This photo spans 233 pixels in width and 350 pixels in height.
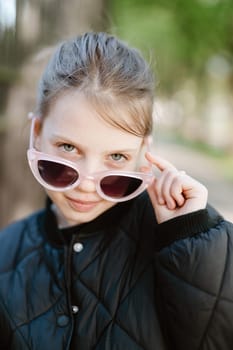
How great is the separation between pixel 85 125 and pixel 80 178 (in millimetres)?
158

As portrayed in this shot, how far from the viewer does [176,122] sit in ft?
53.5

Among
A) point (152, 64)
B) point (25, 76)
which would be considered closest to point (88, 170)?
point (152, 64)

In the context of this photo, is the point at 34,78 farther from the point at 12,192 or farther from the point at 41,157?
the point at 41,157

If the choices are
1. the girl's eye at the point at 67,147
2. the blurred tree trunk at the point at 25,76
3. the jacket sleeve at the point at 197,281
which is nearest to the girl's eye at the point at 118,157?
the girl's eye at the point at 67,147

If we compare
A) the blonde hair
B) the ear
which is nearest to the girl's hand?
the blonde hair

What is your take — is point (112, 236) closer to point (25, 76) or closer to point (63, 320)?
point (63, 320)

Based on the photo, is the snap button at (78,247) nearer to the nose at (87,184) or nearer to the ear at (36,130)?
the nose at (87,184)

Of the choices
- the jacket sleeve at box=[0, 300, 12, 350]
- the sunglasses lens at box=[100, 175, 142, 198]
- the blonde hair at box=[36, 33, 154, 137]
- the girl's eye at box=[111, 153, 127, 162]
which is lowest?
the jacket sleeve at box=[0, 300, 12, 350]

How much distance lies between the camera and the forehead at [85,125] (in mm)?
1437

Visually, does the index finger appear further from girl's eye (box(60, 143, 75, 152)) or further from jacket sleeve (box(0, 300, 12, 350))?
jacket sleeve (box(0, 300, 12, 350))

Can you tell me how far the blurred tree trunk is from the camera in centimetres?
291

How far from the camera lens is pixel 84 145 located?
57.0 inches

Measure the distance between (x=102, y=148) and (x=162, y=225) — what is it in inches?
11.5

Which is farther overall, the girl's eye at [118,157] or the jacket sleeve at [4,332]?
the jacket sleeve at [4,332]
